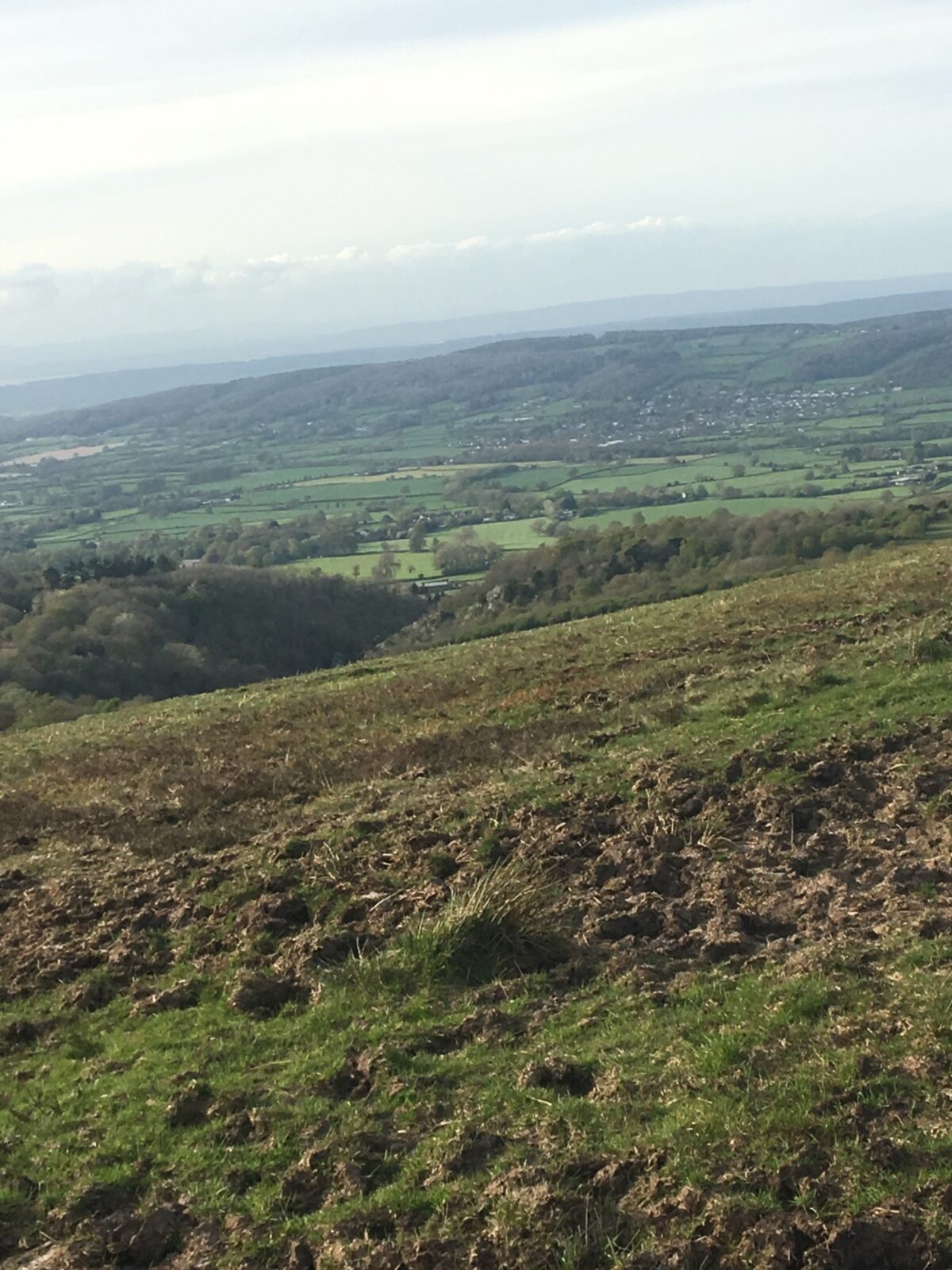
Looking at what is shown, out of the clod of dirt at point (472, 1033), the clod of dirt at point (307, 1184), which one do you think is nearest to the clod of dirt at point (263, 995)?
the clod of dirt at point (472, 1033)

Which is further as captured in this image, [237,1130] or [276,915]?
[276,915]

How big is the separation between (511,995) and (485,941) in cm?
71

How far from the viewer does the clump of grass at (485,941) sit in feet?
33.6

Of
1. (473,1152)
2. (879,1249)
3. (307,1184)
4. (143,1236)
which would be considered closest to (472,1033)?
(473,1152)

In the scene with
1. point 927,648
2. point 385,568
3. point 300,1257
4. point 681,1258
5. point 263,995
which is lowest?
point 385,568

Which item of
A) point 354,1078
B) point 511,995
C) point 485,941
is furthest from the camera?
point 485,941

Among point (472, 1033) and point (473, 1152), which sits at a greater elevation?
point (473, 1152)

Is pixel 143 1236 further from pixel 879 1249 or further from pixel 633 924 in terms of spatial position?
pixel 633 924

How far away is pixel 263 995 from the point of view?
1027 cm

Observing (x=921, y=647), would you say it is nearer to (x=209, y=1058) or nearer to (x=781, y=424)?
(x=209, y=1058)

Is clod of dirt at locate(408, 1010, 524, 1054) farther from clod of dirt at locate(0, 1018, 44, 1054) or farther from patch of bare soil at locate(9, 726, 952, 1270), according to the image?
clod of dirt at locate(0, 1018, 44, 1054)

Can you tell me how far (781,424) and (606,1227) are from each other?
605ft

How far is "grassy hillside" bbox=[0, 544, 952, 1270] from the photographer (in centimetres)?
693

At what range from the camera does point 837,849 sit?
11.7m
